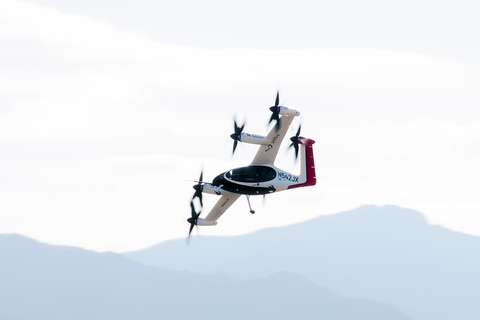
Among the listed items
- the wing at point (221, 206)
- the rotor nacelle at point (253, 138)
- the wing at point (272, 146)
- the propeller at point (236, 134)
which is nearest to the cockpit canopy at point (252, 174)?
the wing at point (272, 146)

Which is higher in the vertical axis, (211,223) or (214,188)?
(214,188)

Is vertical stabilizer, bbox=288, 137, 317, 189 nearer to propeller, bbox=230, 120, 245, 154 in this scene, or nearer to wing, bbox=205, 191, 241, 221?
wing, bbox=205, 191, 241, 221

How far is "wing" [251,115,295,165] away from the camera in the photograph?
92.9 m

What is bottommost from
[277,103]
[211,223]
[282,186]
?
[211,223]

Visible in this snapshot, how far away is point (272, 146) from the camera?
9344 centimetres

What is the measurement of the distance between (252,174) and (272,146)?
506cm

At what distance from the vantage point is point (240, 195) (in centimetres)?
10106

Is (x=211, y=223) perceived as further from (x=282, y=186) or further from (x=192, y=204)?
(x=282, y=186)

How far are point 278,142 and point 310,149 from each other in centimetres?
688

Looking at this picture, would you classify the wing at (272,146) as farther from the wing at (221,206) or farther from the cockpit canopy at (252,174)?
the wing at (221,206)

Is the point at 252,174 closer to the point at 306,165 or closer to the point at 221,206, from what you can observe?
the point at 306,165

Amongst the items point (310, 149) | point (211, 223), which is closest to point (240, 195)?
point (211, 223)

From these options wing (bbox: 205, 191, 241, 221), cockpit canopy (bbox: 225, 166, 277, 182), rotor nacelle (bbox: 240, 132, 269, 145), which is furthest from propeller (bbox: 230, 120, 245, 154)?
wing (bbox: 205, 191, 241, 221)

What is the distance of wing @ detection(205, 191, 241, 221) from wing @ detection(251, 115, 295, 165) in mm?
9523
